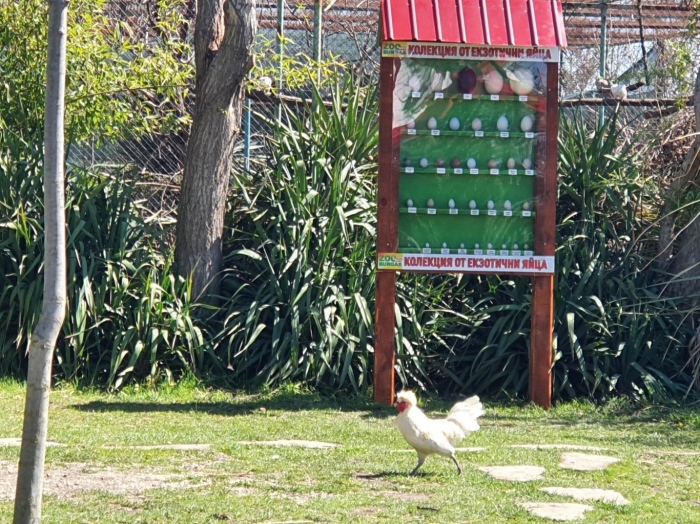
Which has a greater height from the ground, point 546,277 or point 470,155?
point 470,155

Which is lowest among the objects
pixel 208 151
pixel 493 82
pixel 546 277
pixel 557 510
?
pixel 557 510

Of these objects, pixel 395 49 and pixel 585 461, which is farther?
pixel 395 49

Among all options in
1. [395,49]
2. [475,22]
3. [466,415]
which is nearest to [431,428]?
[466,415]

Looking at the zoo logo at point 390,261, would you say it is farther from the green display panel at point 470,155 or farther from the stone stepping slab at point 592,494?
the stone stepping slab at point 592,494

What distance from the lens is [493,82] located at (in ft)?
30.2

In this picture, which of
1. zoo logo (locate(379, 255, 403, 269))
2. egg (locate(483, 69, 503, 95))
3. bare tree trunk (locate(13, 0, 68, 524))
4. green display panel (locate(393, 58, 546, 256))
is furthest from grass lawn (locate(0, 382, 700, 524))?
egg (locate(483, 69, 503, 95))

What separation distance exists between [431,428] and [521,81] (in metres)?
4.26

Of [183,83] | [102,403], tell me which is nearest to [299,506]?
[102,403]

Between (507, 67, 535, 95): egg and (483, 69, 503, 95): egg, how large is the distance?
98 millimetres

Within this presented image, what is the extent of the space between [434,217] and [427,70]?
1303 millimetres

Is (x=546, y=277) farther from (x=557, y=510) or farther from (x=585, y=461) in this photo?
(x=557, y=510)

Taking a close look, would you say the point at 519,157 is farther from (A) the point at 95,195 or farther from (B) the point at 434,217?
(A) the point at 95,195

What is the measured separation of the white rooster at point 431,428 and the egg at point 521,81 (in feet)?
12.4

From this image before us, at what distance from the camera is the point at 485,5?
9.16 metres
